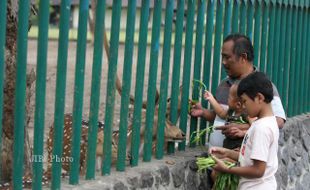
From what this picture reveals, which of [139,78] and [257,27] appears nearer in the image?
[139,78]

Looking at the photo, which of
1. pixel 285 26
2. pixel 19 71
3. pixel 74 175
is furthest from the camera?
pixel 285 26

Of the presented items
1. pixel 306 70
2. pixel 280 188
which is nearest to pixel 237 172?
pixel 280 188

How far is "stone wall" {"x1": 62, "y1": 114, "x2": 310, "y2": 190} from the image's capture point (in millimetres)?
4746

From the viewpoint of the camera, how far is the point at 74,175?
4.47 meters

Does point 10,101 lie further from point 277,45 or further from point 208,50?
point 277,45

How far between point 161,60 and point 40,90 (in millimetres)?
1862

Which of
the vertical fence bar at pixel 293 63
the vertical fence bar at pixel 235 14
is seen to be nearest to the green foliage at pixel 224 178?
the vertical fence bar at pixel 235 14

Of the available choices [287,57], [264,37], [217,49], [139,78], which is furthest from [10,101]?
[287,57]

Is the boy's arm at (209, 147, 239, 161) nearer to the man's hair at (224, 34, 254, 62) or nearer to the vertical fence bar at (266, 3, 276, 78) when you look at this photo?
the man's hair at (224, 34, 254, 62)

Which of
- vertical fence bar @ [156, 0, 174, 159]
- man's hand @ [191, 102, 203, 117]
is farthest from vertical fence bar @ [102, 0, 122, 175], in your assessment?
man's hand @ [191, 102, 203, 117]

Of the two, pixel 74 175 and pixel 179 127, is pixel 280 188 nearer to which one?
pixel 179 127

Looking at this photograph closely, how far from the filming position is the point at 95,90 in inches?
181

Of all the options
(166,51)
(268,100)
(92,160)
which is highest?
(166,51)

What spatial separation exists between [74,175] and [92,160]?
0.63ft
